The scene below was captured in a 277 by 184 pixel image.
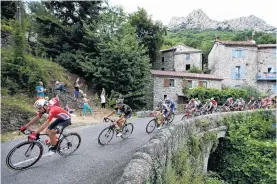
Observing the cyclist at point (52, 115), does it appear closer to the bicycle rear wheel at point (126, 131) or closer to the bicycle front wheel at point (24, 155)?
the bicycle front wheel at point (24, 155)

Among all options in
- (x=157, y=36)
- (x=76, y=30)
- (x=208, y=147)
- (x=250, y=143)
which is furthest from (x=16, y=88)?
(x=157, y=36)

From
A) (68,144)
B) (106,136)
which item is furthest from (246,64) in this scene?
(68,144)

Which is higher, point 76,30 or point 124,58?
point 76,30

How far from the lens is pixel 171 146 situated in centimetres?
689

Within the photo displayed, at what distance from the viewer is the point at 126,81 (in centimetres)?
2164

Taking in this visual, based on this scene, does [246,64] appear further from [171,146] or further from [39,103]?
[39,103]

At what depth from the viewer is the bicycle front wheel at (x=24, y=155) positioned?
17.4 feet

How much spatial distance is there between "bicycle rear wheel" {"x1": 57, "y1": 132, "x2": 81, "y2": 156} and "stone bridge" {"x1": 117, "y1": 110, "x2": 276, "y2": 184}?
8.04 ft

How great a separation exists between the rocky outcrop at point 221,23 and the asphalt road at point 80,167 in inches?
3757

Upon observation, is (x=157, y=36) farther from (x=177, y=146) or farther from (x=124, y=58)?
(x=177, y=146)

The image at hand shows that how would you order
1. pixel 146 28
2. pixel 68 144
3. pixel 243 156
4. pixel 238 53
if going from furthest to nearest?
pixel 238 53, pixel 146 28, pixel 243 156, pixel 68 144

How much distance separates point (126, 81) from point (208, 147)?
11.7m

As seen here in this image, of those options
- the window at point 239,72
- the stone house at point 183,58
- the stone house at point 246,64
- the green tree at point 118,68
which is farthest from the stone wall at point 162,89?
the window at point 239,72

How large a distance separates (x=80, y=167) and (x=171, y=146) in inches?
105
